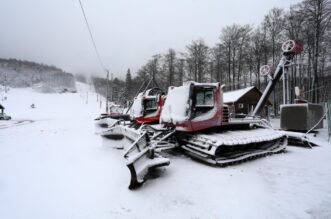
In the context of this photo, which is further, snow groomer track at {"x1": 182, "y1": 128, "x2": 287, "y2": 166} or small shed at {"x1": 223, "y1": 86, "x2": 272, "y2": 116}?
small shed at {"x1": 223, "y1": 86, "x2": 272, "y2": 116}

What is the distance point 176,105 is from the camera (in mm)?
6090

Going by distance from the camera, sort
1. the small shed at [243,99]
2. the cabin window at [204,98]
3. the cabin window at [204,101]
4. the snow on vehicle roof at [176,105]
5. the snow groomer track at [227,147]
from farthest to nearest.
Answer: the small shed at [243,99] → the cabin window at [204,98] → the cabin window at [204,101] → the snow on vehicle roof at [176,105] → the snow groomer track at [227,147]

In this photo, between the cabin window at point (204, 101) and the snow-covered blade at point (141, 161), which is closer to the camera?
the snow-covered blade at point (141, 161)

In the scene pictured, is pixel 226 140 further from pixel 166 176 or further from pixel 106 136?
pixel 106 136

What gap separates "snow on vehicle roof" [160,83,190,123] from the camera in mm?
5746

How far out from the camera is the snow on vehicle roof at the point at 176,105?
575 centimetres

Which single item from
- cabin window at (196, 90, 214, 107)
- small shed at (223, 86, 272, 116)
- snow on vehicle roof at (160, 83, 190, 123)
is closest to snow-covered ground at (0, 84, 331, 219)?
snow on vehicle roof at (160, 83, 190, 123)

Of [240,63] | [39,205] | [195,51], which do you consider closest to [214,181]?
[39,205]

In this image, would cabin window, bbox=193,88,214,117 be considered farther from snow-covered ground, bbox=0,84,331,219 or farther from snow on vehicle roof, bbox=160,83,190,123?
snow-covered ground, bbox=0,84,331,219

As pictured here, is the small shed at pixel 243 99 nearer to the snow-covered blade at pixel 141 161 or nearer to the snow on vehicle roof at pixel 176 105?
the snow on vehicle roof at pixel 176 105

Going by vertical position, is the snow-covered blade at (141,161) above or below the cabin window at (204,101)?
below

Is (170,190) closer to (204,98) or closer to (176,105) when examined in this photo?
(176,105)

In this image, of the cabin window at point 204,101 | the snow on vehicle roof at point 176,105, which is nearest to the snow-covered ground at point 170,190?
the snow on vehicle roof at point 176,105

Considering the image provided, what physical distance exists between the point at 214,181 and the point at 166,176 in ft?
3.43
